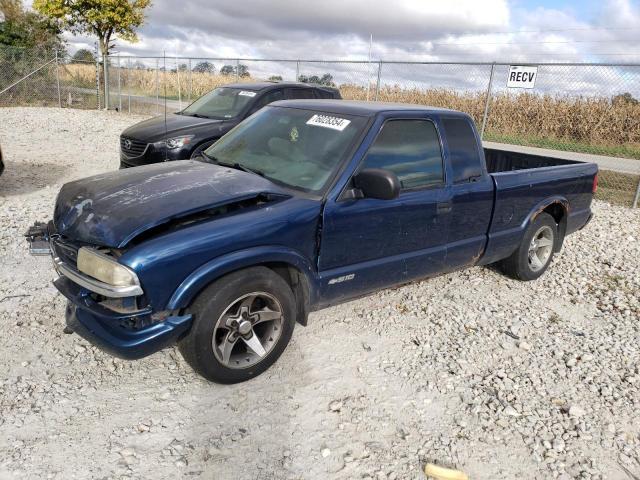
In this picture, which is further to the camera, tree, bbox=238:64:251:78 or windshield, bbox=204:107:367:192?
tree, bbox=238:64:251:78

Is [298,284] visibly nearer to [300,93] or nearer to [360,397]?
[360,397]

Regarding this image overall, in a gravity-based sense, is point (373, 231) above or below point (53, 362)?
above

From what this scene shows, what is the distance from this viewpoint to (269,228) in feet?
10.4

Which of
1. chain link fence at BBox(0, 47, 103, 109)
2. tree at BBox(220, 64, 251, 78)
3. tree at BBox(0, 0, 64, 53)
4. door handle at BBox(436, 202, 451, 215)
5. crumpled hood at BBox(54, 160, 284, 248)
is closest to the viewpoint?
crumpled hood at BBox(54, 160, 284, 248)

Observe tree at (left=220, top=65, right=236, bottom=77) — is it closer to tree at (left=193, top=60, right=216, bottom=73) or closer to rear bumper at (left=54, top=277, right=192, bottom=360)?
tree at (left=193, top=60, right=216, bottom=73)

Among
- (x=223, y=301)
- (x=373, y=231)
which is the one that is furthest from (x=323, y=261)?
(x=223, y=301)

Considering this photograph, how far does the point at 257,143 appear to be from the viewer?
162 inches

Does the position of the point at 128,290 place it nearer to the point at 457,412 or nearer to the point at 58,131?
the point at 457,412

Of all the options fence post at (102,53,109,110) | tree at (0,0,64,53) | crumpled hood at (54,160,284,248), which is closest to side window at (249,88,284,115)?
crumpled hood at (54,160,284,248)

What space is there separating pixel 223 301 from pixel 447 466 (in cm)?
153

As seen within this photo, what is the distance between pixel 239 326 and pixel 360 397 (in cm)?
90

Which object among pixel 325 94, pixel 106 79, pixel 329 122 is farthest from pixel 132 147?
pixel 106 79

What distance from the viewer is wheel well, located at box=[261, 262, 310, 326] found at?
342cm

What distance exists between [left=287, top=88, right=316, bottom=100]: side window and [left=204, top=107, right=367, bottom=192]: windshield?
519 centimetres
